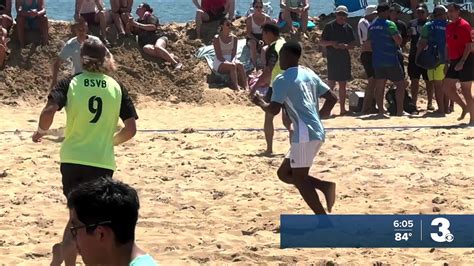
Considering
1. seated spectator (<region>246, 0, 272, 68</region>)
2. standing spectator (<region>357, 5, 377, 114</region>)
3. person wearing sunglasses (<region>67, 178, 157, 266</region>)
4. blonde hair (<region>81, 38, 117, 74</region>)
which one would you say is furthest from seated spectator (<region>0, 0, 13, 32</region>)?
person wearing sunglasses (<region>67, 178, 157, 266</region>)

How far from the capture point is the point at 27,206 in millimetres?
8109

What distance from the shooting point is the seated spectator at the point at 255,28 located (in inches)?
637

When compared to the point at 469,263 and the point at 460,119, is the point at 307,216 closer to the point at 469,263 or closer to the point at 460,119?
the point at 469,263

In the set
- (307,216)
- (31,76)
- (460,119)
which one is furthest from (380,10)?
(307,216)

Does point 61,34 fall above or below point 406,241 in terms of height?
above

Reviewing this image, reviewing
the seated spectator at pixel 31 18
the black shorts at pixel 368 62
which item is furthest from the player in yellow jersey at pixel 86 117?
the seated spectator at pixel 31 18

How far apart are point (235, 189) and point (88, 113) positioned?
3.52 meters

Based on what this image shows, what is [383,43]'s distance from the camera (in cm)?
1394

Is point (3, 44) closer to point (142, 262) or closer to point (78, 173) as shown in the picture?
point (78, 173)

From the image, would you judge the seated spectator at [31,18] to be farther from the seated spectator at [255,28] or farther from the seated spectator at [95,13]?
the seated spectator at [255,28]

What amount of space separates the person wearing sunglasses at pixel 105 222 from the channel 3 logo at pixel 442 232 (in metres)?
4.12

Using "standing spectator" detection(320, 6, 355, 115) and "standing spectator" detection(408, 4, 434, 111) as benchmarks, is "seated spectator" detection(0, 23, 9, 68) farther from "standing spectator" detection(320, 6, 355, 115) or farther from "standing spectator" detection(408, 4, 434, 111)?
"standing spectator" detection(408, 4, 434, 111)

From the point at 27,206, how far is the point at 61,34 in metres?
9.03

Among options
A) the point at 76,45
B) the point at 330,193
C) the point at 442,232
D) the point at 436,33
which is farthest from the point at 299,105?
the point at 436,33
